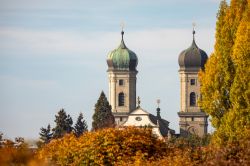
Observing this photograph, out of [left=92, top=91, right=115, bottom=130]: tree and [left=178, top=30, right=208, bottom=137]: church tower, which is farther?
[left=178, top=30, right=208, bottom=137]: church tower

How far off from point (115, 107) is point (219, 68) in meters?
129

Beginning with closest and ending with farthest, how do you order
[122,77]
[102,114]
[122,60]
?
[102,114] → [122,60] → [122,77]

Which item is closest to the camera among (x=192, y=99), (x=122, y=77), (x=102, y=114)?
(x=102, y=114)

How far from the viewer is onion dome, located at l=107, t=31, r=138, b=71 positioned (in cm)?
18500

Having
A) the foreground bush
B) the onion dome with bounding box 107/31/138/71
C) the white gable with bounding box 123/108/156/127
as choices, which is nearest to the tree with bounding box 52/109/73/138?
the white gable with bounding box 123/108/156/127

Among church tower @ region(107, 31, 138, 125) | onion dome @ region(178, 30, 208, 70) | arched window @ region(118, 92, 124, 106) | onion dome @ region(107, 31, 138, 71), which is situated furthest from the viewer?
onion dome @ region(107, 31, 138, 71)

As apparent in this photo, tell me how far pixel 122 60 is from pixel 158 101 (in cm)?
1216

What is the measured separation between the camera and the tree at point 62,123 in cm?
13250

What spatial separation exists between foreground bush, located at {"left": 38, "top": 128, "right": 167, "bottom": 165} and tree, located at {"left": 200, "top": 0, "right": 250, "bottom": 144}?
545 cm

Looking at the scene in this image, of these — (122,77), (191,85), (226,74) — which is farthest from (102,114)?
(226,74)

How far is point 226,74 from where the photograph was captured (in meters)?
51.4

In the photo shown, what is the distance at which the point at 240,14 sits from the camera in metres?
52.0

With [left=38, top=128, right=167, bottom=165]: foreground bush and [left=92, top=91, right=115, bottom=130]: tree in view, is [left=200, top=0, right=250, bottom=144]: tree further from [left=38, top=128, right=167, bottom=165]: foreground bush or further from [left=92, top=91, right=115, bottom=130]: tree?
[left=92, top=91, right=115, bottom=130]: tree

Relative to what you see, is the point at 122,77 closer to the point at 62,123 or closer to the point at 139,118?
the point at 139,118
